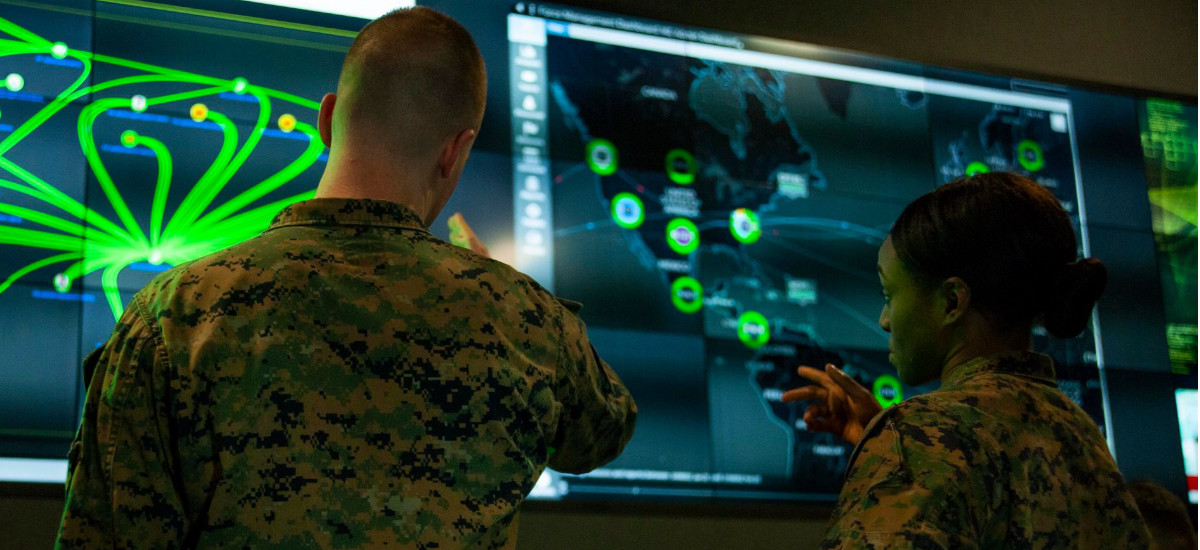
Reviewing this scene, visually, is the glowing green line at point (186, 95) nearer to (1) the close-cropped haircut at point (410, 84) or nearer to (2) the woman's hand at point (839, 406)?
(1) the close-cropped haircut at point (410, 84)

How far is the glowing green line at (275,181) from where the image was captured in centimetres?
243

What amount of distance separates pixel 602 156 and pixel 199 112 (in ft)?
3.01

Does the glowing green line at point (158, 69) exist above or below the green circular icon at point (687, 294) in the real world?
above

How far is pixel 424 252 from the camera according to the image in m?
1.30

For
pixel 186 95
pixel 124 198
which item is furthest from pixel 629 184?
pixel 124 198

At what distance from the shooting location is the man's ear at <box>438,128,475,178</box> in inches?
55.1

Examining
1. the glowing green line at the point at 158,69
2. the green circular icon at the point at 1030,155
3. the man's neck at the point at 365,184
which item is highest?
the glowing green line at the point at 158,69

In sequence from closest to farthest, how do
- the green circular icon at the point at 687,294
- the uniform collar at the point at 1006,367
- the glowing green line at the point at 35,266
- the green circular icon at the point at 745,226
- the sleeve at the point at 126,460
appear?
1. the sleeve at the point at 126,460
2. the uniform collar at the point at 1006,367
3. the glowing green line at the point at 35,266
4. the green circular icon at the point at 687,294
5. the green circular icon at the point at 745,226

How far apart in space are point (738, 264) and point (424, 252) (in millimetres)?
1679

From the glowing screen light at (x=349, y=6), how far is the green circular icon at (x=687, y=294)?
2.95ft

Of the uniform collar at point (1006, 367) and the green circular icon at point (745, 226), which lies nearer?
the uniform collar at point (1006, 367)

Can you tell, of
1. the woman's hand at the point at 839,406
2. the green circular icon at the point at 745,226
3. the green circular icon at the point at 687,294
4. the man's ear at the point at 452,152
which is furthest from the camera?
the green circular icon at the point at 745,226

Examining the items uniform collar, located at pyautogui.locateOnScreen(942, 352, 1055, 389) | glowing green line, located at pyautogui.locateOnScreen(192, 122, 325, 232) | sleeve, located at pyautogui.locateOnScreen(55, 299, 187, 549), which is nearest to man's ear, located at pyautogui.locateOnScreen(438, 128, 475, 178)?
sleeve, located at pyautogui.locateOnScreen(55, 299, 187, 549)

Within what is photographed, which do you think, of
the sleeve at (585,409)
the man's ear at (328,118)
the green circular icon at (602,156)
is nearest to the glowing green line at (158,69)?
the green circular icon at (602,156)
